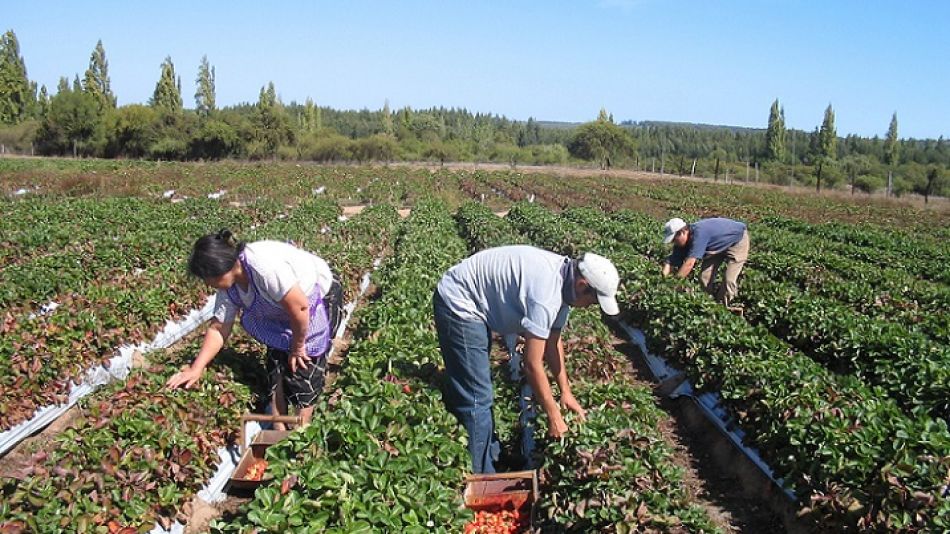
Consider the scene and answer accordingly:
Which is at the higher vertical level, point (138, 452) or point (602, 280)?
point (602, 280)

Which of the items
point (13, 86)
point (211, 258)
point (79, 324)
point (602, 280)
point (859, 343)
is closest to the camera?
point (602, 280)

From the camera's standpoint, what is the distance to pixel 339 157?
211 ft

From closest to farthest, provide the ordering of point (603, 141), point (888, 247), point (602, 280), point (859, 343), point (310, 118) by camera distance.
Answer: point (602, 280) < point (859, 343) < point (888, 247) < point (603, 141) < point (310, 118)

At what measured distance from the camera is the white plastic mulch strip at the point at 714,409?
598 centimetres

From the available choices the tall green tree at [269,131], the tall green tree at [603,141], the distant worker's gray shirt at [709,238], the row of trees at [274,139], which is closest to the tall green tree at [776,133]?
the row of trees at [274,139]

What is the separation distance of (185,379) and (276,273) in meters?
1.18

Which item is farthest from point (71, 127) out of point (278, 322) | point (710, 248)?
point (278, 322)

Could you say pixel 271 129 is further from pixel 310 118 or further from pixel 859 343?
pixel 859 343

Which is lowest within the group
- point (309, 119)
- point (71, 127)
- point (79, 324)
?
point (79, 324)

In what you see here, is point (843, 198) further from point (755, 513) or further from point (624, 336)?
point (755, 513)

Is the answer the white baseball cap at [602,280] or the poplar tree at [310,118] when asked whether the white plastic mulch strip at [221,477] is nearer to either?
the white baseball cap at [602,280]

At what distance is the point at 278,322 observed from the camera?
5316mm

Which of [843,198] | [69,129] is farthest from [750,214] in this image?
[69,129]

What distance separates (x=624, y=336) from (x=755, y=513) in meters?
4.67
